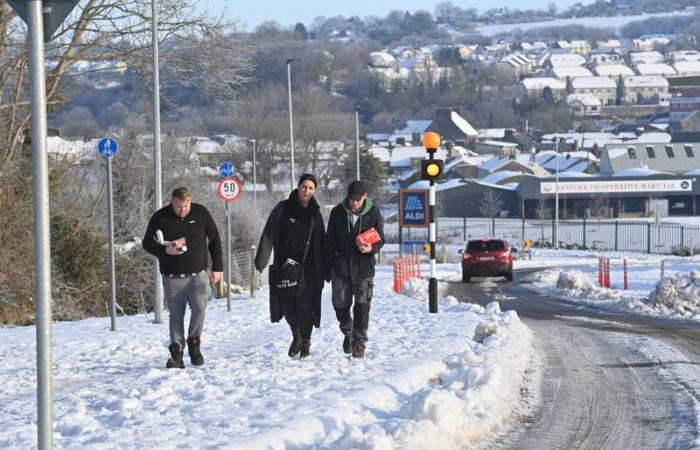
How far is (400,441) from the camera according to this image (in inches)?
344

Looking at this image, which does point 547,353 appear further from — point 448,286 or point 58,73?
point 448,286

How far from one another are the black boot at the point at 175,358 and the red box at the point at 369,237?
2149mm

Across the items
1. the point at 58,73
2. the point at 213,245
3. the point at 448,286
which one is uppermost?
the point at 58,73

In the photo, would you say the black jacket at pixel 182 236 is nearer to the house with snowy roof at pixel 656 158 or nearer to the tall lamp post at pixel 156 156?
the tall lamp post at pixel 156 156

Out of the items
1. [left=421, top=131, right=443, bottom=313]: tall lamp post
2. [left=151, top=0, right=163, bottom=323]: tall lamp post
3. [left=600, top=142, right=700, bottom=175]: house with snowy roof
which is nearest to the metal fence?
[left=600, top=142, right=700, bottom=175]: house with snowy roof

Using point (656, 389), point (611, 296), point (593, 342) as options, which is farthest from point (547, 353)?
point (611, 296)

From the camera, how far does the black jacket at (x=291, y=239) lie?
42.5ft

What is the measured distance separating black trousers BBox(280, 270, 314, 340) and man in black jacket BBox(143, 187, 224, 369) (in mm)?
873

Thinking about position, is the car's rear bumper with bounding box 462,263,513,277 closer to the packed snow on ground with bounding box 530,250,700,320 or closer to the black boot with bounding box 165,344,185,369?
the packed snow on ground with bounding box 530,250,700,320

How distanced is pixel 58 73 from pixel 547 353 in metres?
12.7

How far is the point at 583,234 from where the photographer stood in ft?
269

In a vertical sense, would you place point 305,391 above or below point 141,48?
below

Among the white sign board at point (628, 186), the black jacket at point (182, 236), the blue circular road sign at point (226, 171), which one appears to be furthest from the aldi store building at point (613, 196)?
the black jacket at point (182, 236)

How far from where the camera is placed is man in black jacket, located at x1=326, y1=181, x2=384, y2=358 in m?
13.0
